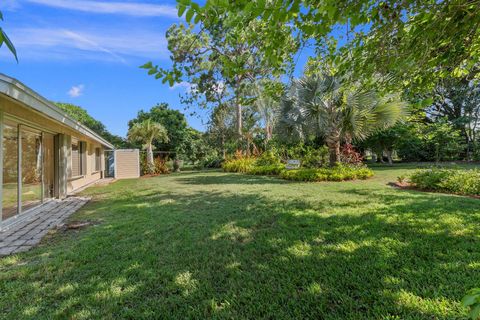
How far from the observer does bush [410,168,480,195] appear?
6.31 metres

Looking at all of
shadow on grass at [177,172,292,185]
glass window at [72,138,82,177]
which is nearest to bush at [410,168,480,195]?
shadow on grass at [177,172,292,185]

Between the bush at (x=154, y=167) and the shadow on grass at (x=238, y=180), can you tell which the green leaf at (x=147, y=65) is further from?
the bush at (x=154, y=167)

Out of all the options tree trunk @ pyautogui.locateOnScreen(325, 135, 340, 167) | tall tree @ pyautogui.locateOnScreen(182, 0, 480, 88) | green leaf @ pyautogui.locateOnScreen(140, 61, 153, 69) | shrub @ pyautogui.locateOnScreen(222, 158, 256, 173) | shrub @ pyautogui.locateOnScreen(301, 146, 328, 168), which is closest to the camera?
tall tree @ pyautogui.locateOnScreen(182, 0, 480, 88)

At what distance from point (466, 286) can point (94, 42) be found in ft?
34.4

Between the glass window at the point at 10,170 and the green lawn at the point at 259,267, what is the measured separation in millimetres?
1790

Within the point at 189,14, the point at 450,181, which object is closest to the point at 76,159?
the point at 189,14

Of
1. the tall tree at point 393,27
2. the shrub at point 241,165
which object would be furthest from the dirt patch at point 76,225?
the shrub at point 241,165

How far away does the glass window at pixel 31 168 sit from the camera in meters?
5.66

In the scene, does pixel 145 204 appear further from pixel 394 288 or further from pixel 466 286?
pixel 466 286

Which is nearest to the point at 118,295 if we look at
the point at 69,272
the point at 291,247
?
the point at 69,272

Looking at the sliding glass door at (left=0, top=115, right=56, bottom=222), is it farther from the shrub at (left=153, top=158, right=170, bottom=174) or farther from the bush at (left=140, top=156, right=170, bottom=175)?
the shrub at (left=153, top=158, right=170, bottom=174)

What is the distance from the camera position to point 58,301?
2.22 meters

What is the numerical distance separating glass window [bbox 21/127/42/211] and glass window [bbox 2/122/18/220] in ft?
1.32

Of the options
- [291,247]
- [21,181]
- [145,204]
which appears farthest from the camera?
[145,204]
